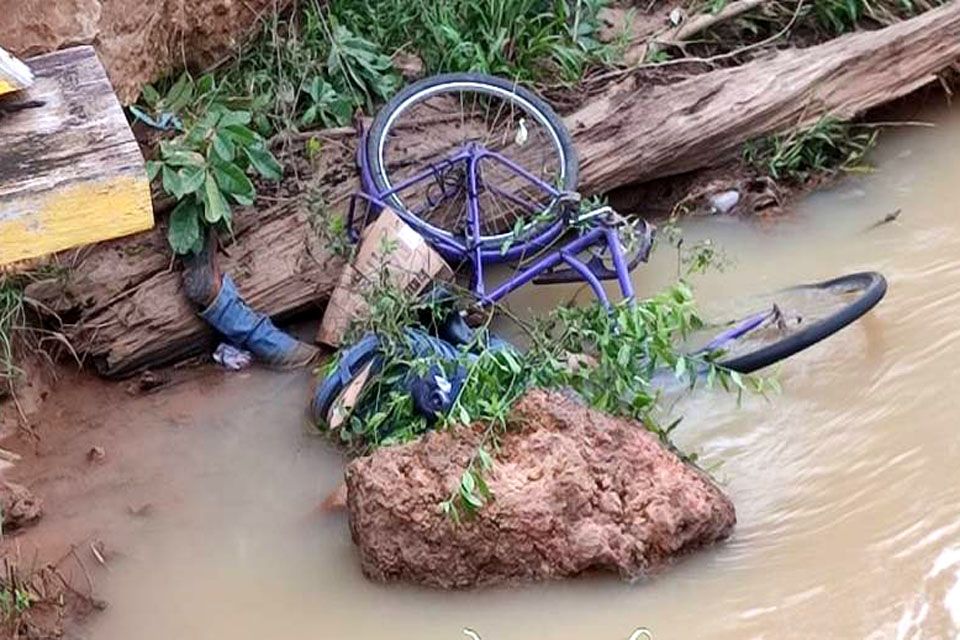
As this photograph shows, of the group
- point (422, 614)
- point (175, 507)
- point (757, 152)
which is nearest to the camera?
point (422, 614)

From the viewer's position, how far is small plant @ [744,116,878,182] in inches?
235

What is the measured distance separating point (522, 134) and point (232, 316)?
5.00 feet

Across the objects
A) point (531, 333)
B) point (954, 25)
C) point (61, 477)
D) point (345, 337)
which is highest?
point (954, 25)

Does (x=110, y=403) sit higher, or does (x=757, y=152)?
(x=757, y=152)

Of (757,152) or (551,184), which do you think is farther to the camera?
Result: (757,152)

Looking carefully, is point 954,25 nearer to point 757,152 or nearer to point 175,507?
point 757,152

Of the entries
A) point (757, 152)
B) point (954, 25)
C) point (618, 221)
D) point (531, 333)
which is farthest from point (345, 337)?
point (954, 25)

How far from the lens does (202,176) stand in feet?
16.0

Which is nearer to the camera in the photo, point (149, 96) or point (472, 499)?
point (472, 499)

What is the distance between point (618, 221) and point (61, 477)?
2.22 meters

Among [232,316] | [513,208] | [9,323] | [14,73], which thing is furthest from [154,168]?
[14,73]

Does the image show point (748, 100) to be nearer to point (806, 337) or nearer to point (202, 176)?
point (806, 337)

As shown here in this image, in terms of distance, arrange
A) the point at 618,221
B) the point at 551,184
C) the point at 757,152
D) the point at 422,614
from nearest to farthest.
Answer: the point at 422,614, the point at 618,221, the point at 551,184, the point at 757,152

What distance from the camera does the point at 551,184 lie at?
548 cm
